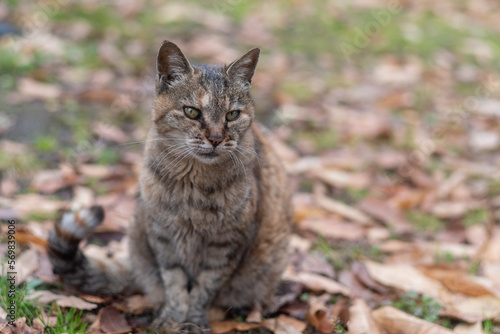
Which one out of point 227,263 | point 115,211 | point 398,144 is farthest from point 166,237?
point 398,144

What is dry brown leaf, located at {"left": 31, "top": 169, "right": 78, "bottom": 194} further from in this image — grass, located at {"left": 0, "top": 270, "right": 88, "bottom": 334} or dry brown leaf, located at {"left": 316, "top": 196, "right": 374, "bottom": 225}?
dry brown leaf, located at {"left": 316, "top": 196, "right": 374, "bottom": 225}

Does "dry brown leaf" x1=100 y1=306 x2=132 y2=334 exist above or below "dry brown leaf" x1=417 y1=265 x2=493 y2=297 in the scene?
below

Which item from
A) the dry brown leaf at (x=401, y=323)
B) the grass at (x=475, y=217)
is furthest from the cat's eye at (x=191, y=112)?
the grass at (x=475, y=217)

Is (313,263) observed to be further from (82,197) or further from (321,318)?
(82,197)

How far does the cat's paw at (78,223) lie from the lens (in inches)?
97.2

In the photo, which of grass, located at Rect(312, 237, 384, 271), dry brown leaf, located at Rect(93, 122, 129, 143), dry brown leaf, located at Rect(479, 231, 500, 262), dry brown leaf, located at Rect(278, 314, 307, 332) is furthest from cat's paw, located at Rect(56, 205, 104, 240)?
dry brown leaf, located at Rect(479, 231, 500, 262)

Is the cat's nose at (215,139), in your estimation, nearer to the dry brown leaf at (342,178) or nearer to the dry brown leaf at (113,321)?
the dry brown leaf at (113,321)

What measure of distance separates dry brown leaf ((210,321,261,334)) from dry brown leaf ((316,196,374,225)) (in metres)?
1.36

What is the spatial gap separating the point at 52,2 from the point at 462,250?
4971mm

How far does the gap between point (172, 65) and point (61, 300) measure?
1.28 m

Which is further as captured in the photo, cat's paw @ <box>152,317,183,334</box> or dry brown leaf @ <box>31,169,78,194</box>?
dry brown leaf @ <box>31,169,78,194</box>

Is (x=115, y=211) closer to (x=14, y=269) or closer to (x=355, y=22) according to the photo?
(x=14, y=269)

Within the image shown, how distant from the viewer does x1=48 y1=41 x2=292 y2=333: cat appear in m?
2.41

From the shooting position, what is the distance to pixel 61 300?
2500 millimetres
